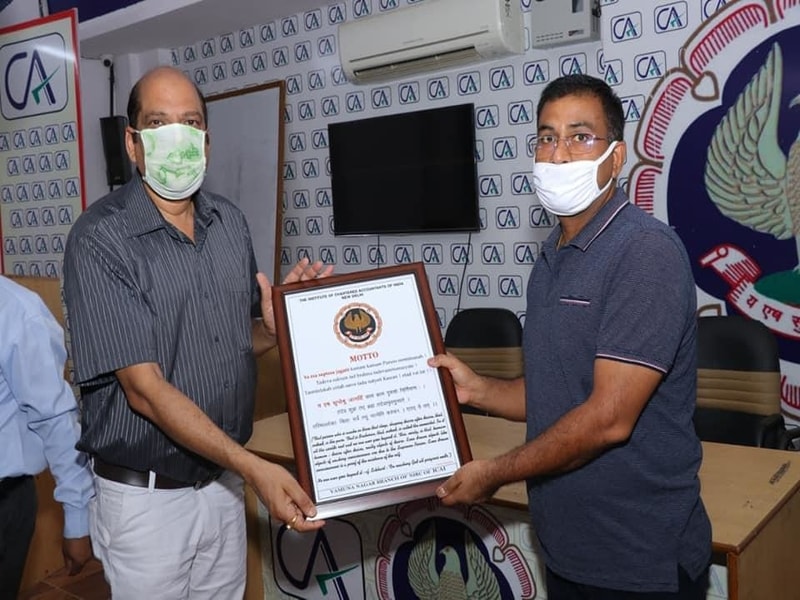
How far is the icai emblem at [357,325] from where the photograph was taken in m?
1.90

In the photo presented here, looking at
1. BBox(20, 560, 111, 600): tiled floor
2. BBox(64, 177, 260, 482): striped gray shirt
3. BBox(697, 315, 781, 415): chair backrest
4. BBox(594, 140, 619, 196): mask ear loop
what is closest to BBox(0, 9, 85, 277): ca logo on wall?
BBox(20, 560, 111, 600): tiled floor

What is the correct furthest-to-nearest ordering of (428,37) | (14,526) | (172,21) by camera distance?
(172,21), (428,37), (14,526)

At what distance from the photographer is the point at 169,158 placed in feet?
6.23

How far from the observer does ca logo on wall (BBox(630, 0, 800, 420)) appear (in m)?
3.38

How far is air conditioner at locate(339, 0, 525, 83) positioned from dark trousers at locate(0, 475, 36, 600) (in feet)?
10.3

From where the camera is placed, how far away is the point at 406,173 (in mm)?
4629

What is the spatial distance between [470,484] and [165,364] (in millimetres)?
761

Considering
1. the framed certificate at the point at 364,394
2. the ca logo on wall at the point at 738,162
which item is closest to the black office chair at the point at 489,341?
the ca logo on wall at the point at 738,162

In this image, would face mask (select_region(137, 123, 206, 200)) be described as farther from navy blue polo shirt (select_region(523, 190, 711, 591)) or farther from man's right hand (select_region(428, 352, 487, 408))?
navy blue polo shirt (select_region(523, 190, 711, 591))

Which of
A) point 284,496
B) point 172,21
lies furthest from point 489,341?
point 172,21

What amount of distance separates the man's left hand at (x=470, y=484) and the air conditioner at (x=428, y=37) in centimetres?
292

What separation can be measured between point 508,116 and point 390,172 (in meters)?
0.80

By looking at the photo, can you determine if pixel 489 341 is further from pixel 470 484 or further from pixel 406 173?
pixel 470 484

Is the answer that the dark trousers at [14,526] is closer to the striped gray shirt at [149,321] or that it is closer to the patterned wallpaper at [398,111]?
the striped gray shirt at [149,321]
